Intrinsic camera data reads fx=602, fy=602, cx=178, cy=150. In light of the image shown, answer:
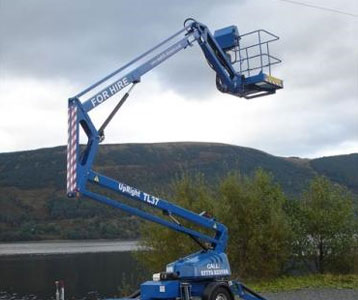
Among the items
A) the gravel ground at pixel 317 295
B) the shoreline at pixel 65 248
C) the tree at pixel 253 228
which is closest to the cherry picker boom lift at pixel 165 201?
the gravel ground at pixel 317 295

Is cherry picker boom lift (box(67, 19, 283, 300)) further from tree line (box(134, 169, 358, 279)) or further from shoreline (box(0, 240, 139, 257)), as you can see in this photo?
shoreline (box(0, 240, 139, 257))

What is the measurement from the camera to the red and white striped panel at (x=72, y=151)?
13203 millimetres

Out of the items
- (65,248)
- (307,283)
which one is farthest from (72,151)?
(65,248)

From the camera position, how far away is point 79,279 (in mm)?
60281

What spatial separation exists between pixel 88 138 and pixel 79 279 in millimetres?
48956

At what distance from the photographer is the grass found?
2671cm

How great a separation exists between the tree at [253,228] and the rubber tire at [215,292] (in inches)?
578

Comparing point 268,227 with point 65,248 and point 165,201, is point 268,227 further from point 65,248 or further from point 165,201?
point 65,248

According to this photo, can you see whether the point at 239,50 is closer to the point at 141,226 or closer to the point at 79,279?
the point at 141,226

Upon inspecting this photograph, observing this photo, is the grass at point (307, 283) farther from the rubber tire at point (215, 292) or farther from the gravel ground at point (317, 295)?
the rubber tire at point (215, 292)

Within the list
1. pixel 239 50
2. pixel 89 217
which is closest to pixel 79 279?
pixel 239 50

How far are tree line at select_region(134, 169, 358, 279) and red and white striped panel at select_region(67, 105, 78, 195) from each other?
1682 cm

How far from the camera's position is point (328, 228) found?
103 ft

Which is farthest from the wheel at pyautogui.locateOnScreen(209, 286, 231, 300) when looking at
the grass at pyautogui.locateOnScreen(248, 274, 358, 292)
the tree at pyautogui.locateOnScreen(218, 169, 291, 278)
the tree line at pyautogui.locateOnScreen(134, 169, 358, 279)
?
the tree at pyautogui.locateOnScreen(218, 169, 291, 278)
